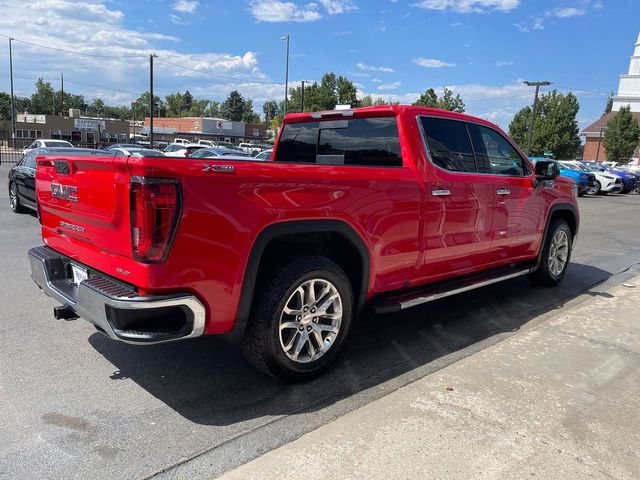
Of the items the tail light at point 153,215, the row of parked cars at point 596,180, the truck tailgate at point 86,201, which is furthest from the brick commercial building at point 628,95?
the tail light at point 153,215

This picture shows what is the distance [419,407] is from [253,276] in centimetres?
137

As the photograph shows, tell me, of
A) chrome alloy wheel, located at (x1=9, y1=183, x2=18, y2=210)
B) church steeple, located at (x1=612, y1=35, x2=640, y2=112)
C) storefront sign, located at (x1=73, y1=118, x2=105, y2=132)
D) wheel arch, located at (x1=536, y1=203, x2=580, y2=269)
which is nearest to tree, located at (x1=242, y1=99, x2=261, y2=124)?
storefront sign, located at (x1=73, y1=118, x2=105, y2=132)

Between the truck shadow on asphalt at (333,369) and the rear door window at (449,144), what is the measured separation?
5.08 feet

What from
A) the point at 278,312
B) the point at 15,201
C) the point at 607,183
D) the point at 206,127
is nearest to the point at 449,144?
the point at 278,312

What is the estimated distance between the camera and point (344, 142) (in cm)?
470

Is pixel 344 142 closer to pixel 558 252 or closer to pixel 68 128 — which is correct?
pixel 558 252

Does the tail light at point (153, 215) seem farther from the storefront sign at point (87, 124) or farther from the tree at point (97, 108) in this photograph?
the tree at point (97, 108)

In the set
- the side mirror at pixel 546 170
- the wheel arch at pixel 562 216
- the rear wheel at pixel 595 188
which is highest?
the side mirror at pixel 546 170

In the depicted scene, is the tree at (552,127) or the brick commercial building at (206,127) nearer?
the tree at (552,127)

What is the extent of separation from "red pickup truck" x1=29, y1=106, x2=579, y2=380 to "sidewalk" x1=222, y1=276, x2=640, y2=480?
68cm

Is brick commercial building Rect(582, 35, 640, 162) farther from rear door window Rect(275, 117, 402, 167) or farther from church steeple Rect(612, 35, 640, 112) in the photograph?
rear door window Rect(275, 117, 402, 167)

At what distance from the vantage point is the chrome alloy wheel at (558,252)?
20.8 feet

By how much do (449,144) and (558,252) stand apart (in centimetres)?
284

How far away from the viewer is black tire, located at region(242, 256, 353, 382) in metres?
3.25
